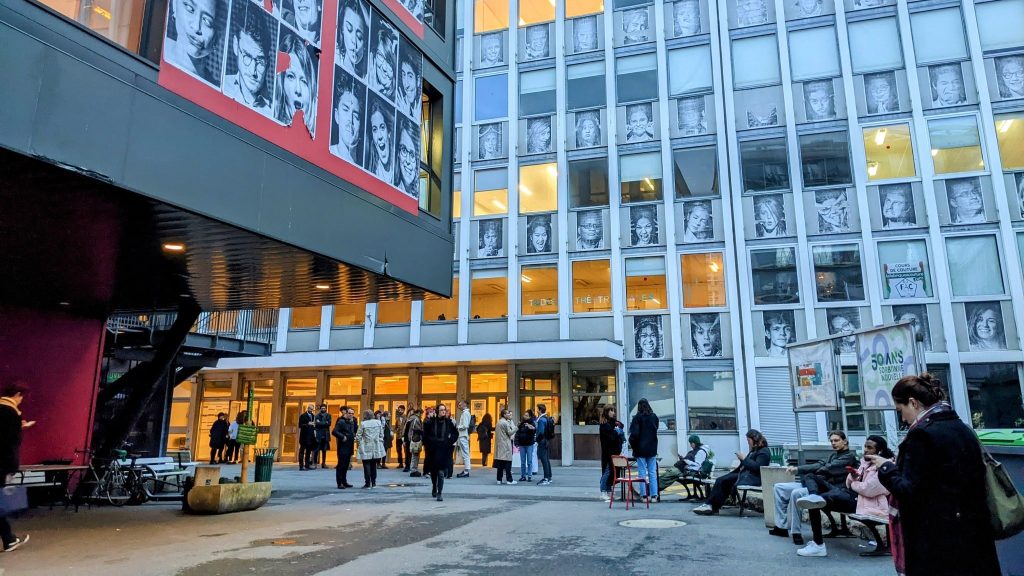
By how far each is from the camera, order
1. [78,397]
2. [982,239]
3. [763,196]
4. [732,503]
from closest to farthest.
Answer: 1. [732,503]
2. [78,397]
3. [982,239]
4. [763,196]

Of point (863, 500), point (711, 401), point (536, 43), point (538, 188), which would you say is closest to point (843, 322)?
point (711, 401)

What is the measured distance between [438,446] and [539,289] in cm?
1146

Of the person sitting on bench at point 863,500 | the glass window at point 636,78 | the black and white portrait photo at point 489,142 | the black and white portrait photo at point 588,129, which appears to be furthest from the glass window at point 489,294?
the person sitting on bench at point 863,500

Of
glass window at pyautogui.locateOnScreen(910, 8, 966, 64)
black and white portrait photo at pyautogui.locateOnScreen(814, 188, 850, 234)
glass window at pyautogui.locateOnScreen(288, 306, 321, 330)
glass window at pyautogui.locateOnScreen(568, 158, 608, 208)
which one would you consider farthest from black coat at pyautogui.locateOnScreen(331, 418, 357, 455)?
glass window at pyautogui.locateOnScreen(910, 8, 966, 64)

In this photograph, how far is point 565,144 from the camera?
24.0 metres

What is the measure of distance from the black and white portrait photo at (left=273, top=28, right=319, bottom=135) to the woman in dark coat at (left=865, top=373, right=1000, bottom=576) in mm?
8448

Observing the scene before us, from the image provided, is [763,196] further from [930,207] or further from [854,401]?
[854,401]

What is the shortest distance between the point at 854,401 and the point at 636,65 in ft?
44.6

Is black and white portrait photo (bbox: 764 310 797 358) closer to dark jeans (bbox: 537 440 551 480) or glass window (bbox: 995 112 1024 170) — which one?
glass window (bbox: 995 112 1024 170)

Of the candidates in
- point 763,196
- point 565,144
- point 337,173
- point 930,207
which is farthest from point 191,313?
point 930,207

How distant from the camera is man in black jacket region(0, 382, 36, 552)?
23.7ft

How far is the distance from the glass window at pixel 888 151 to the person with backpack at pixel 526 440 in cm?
1368

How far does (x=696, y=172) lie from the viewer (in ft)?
73.6

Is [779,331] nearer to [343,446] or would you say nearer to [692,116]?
[692,116]
